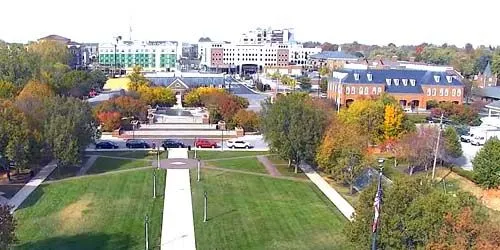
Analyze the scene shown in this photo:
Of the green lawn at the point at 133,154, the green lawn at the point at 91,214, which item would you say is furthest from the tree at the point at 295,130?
the green lawn at the point at 133,154

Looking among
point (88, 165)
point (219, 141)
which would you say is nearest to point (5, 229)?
point (88, 165)

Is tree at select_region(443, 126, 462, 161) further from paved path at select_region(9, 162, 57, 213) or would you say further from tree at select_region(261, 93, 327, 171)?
paved path at select_region(9, 162, 57, 213)

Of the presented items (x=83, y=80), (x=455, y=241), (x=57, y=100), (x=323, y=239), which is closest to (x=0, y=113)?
(x=57, y=100)

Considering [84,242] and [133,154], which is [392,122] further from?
[84,242]

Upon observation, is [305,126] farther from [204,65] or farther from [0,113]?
[204,65]

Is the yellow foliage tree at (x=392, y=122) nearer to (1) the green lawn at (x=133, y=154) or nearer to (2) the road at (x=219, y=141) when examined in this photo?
(2) the road at (x=219, y=141)

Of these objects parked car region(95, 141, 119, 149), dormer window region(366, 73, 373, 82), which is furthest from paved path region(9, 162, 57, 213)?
dormer window region(366, 73, 373, 82)
